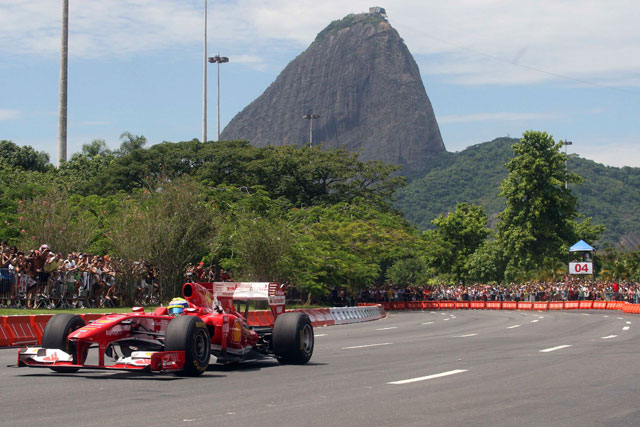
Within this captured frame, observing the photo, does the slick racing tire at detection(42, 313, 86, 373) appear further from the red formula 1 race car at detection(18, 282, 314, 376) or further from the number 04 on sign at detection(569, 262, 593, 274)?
the number 04 on sign at detection(569, 262, 593, 274)

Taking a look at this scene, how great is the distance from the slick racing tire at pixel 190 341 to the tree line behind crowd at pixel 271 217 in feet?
68.5

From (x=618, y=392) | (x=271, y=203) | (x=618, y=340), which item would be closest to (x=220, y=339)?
(x=618, y=392)

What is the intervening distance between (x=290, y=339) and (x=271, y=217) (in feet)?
102

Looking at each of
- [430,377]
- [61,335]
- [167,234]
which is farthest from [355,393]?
[167,234]

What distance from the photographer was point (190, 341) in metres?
11.5

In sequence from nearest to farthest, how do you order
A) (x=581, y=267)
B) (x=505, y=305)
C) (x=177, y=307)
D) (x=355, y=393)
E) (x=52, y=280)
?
(x=355, y=393), (x=177, y=307), (x=52, y=280), (x=505, y=305), (x=581, y=267)

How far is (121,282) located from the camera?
31969 mm

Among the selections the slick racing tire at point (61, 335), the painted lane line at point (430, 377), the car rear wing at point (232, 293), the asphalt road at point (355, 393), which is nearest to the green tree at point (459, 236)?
the asphalt road at point (355, 393)

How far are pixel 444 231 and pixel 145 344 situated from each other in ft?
312

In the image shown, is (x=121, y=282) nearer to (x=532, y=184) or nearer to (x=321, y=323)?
(x=321, y=323)

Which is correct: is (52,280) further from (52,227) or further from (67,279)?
(52,227)

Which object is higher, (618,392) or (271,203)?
(271,203)

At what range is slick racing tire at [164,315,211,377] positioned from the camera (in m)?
11.4

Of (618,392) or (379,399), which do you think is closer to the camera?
(379,399)
